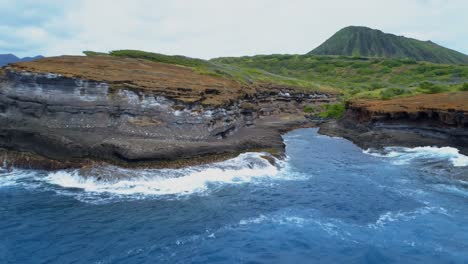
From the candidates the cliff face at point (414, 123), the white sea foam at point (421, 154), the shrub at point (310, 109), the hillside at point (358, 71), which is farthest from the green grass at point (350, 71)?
the white sea foam at point (421, 154)

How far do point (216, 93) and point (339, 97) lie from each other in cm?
6603

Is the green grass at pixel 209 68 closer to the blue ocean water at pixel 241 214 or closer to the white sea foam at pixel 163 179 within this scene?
the white sea foam at pixel 163 179

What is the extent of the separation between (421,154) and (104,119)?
113ft

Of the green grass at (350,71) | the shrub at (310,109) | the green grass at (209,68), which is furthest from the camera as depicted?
the green grass at (350,71)

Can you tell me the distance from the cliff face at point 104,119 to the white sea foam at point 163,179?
172cm

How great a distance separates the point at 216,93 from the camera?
47.5 metres

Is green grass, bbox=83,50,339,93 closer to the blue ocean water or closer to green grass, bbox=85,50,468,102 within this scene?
green grass, bbox=85,50,468,102

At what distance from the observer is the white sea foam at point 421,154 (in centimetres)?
3845

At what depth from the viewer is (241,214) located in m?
26.6

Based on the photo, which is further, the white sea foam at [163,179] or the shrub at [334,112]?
the shrub at [334,112]

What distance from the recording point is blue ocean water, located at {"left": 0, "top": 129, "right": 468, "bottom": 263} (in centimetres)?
2133

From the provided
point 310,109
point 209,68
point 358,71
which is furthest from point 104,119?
point 358,71

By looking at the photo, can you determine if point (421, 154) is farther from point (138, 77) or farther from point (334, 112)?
point (334, 112)

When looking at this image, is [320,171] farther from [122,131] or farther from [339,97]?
[339,97]
